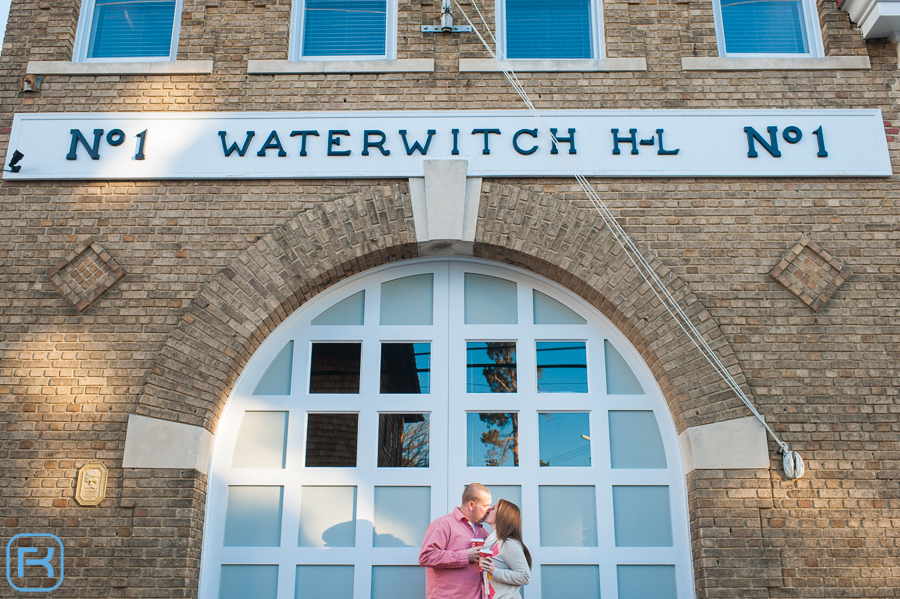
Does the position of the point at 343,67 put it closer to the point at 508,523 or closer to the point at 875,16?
the point at 508,523

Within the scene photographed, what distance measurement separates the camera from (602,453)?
666 centimetres

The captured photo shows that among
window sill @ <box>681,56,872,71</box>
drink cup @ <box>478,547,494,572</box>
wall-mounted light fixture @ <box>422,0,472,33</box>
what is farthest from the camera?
wall-mounted light fixture @ <box>422,0,472,33</box>

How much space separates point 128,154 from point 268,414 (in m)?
2.76

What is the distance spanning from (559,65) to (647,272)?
7.24 feet

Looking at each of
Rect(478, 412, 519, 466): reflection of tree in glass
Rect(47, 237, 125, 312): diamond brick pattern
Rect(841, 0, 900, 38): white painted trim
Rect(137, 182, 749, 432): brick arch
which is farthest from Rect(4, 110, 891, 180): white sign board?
Rect(478, 412, 519, 466): reflection of tree in glass

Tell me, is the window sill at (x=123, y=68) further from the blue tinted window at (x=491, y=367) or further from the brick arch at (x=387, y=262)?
the blue tinted window at (x=491, y=367)

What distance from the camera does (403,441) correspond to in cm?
673

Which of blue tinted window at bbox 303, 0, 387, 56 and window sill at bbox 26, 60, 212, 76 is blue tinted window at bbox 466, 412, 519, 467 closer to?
blue tinted window at bbox 303, 0, 387, 56

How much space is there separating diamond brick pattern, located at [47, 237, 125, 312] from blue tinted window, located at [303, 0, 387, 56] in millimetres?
2832

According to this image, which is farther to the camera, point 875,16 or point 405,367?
point 875,16

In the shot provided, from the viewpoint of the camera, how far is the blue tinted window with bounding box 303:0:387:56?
308 inches

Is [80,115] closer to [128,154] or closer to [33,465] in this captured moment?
[128,154]

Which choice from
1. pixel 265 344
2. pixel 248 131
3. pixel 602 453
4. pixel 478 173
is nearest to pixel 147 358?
pixel 265 344

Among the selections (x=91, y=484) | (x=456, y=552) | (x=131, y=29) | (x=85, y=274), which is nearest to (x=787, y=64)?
(x=456, y=552)
